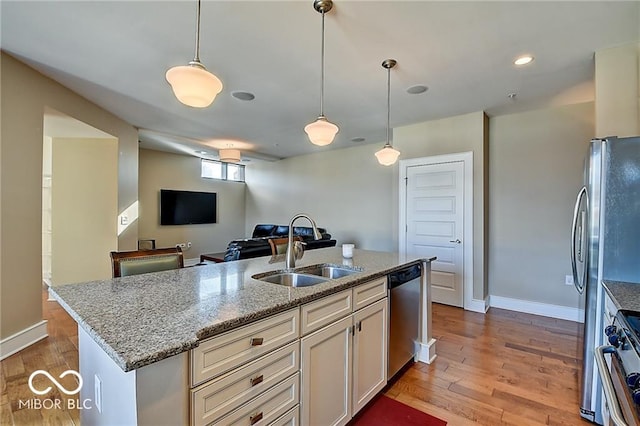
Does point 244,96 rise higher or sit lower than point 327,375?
higher

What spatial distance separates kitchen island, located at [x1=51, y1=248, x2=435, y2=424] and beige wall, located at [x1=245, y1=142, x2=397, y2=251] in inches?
153

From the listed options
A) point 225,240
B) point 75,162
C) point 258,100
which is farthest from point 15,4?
point 225,240

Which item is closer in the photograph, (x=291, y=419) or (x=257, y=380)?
(x=257, y=380)

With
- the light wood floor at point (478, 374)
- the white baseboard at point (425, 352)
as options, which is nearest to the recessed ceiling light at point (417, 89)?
the white baseboard at point (425, 352)

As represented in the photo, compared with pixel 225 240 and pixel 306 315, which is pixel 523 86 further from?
pixel 225 240

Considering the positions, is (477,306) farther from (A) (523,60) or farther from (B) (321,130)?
(B) (321,130)

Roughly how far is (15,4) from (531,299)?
5813mm

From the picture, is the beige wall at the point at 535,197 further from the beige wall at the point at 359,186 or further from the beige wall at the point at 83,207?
the beige wall at the point at 83,207

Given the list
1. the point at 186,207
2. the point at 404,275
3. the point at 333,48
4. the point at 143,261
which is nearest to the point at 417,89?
the point at 333,48

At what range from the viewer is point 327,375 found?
1.60 meters

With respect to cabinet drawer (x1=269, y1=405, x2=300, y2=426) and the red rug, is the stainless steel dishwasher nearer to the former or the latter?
the red rug

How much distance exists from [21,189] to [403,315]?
3694mm

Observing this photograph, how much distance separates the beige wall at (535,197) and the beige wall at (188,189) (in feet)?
21.0

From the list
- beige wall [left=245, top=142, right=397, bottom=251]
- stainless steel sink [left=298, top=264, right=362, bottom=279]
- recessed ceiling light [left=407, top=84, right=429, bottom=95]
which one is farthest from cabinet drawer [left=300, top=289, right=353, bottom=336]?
beige wall [left=245, top=142, right=397, bottom=251]
